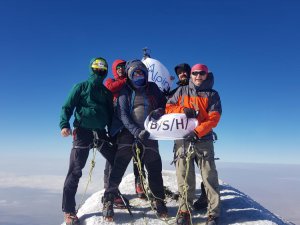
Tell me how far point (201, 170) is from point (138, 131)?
6.17 ft

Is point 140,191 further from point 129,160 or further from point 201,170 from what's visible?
point 201,170

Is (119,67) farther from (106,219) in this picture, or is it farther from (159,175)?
(106,219)

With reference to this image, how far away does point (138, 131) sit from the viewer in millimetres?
7285

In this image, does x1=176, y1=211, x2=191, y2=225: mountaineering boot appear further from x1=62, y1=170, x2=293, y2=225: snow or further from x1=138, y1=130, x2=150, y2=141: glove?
x1=138, y1=130, x2=150, y2=141: glove

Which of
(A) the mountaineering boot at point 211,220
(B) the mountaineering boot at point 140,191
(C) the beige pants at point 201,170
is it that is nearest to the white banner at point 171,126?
(C) the beige pants at point 201,170

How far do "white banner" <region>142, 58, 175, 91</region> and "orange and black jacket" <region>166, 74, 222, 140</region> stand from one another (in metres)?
2.65

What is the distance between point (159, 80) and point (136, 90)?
277cm

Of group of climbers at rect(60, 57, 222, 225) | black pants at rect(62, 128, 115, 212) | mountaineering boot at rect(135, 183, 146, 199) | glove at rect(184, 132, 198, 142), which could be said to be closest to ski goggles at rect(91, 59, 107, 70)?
group of climbers at rect(60, 57, 222, 225)

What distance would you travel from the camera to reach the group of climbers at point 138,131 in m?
7.44

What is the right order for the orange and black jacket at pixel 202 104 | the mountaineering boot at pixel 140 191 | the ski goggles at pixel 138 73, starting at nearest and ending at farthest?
the orange and black jacket at pixel 202 104 < the ski goggles at pixel 138 73 < the mountaineering boot at pixel 140 191

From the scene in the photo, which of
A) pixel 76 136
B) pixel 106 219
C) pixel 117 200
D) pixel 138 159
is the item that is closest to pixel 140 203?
pixel 117 200

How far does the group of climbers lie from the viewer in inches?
293

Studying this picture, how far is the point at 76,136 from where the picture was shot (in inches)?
307

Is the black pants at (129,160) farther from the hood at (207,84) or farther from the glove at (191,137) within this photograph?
the hood at (207,84)
